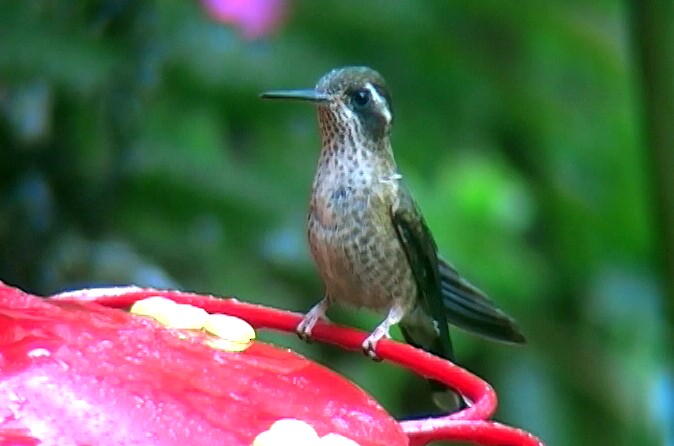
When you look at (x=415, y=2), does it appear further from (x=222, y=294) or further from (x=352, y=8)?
(x=222, y=294)

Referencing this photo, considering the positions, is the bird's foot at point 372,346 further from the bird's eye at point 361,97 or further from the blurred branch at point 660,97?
the blurred branch at point 660,97

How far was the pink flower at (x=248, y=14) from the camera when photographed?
10.2 feet

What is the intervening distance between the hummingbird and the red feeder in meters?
0.84

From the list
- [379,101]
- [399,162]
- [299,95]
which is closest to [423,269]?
[379,101]

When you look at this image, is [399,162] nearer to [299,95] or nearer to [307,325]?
[299,95]

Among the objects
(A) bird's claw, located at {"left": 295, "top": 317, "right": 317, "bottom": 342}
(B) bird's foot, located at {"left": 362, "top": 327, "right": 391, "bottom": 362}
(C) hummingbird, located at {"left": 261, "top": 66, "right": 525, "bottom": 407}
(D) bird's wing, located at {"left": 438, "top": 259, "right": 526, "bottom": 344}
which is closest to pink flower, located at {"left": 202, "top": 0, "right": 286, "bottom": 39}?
(C) hummingbird, located at {"left": 261, "top": 66, "right": 525, "bottom": 407}

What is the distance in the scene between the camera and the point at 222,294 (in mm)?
3242

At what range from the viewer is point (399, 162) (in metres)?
3.69

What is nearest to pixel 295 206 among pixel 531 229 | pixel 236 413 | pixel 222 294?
pixel 222 294

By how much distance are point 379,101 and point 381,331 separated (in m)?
0.59

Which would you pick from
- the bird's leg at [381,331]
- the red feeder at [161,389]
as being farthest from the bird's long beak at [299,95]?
the red feeder at [161,389]

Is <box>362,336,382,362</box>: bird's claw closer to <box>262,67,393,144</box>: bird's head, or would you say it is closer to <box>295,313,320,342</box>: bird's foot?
<box>295,313,320,342</box>: bird's foot

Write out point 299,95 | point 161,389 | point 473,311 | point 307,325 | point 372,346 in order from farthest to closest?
point 473,311 < point 299,95 < point 307,325 < point 372,346 < point 161,389

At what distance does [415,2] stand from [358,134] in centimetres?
108
